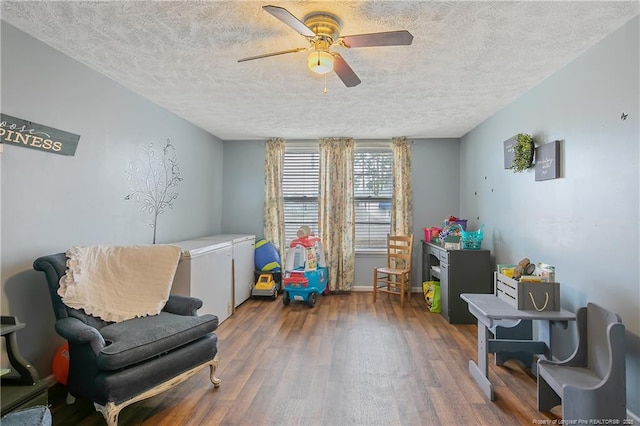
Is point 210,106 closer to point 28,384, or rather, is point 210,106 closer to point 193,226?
point 193,226

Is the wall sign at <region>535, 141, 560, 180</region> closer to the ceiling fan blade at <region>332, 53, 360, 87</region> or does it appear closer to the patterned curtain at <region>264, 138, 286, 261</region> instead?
the ceiling fan blade at <region>332, 53, 360, 87</region>

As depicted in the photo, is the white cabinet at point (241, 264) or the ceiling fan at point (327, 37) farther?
the white cabinet at point (241, 264)

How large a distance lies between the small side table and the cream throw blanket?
0.31m

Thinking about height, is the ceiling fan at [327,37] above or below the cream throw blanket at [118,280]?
above

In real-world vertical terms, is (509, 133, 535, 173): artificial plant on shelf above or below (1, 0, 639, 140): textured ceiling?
below

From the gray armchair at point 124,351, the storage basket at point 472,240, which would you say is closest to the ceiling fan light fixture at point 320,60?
the gray armchair at point 124,351

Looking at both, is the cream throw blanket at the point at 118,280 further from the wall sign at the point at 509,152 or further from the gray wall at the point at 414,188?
the wall sign at the point at 509,152

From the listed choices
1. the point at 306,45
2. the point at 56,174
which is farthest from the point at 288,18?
the point at 56,174

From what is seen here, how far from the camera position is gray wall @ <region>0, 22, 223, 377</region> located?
221 cm

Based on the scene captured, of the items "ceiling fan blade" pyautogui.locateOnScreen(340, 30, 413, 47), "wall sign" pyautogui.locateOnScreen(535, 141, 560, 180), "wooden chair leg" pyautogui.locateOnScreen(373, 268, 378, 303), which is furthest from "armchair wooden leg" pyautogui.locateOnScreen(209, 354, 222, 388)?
"wall sign" pyautogui.locateOnScreen(535, 141, 560, 180)

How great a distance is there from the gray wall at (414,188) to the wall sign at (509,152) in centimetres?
176

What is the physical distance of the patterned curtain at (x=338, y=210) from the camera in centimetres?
537

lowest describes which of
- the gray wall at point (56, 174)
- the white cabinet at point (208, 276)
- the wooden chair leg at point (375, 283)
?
the wooden chair leg at point (375, 283)

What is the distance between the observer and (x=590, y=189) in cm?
241
